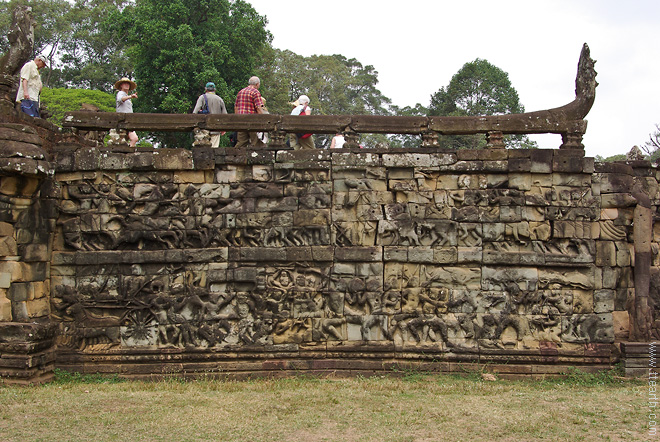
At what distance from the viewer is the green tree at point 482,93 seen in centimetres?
3158

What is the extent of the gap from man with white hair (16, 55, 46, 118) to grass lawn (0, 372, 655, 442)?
4788 millimetres

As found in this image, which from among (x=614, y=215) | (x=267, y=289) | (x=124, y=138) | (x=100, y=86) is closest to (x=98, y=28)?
(x=100, y=86)

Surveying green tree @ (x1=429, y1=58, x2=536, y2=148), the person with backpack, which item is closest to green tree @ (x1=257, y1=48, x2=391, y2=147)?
green tree @ (x1=429, y1=58, x2=536, y2=148)

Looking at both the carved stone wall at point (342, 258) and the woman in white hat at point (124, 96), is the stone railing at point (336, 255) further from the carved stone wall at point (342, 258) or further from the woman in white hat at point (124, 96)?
the woman in white hat at point (124, 96)

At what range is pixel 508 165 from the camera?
10.3 meters

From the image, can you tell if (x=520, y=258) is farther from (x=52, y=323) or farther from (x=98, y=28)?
(x=98, y=28)

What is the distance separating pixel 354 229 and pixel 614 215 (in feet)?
15.3

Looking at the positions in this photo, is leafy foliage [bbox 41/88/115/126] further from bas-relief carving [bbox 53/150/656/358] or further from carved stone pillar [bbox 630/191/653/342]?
carved stone pillar [bbox 630/191/653/342]

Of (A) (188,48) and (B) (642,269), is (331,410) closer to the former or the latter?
(B) (642,269)

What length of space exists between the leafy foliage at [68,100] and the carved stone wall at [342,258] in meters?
18.1

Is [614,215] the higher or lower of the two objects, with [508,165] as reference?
lower

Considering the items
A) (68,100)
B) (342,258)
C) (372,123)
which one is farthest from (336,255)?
(68,100)

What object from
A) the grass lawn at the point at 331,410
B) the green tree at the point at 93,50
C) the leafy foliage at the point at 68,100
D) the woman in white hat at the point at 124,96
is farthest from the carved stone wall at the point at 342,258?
the green tree at the point at 93,50

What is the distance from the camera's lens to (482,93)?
106 ft
